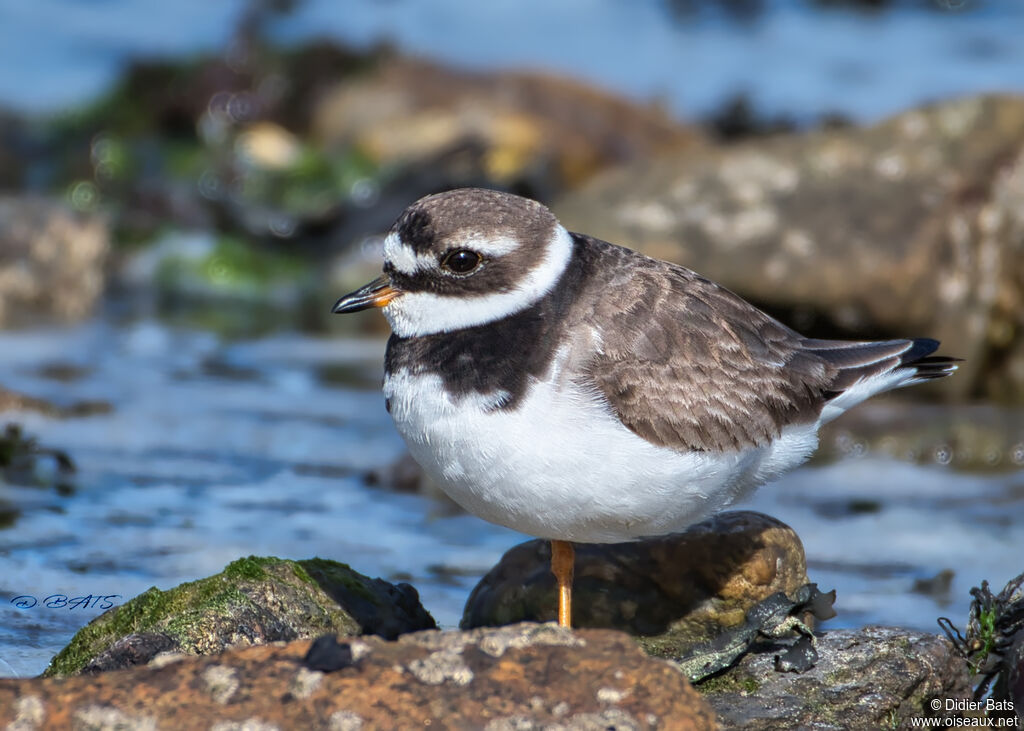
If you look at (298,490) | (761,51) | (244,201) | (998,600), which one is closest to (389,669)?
(998,600)

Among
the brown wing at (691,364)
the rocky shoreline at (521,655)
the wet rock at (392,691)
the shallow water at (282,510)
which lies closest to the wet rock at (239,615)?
the rocky shoreline at (521,655)

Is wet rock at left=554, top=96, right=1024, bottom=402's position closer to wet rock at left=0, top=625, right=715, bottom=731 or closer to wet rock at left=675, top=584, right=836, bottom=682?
wet rock at left=675, top=584, right=836, bottom=682

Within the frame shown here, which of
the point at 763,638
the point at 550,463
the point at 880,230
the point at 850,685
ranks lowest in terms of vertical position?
the point at 850,685

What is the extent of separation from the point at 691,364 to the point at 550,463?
89 cm

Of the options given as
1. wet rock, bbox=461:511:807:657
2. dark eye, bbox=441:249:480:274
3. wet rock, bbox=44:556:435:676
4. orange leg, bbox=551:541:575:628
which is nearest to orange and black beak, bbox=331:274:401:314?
dark eye, bbox=441:249:480:274

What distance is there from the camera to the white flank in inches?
185

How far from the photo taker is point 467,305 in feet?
16.6

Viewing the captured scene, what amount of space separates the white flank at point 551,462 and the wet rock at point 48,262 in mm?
8114

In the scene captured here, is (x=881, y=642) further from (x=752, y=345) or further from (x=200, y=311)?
(x=200, y=311)

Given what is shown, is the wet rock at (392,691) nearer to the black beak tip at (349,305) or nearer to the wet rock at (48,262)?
the black beak tip at (349,305)

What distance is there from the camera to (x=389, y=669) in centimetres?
390

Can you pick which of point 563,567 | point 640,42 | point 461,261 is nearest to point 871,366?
point 563,567

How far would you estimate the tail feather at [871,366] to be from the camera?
19.1 feet

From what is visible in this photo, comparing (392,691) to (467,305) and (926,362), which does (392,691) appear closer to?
(467,305)
